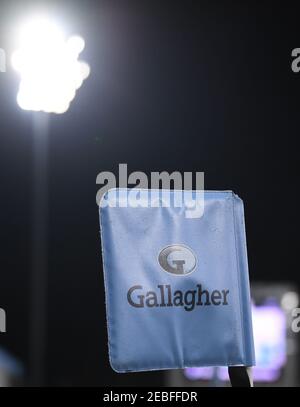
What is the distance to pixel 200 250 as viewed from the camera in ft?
9.25

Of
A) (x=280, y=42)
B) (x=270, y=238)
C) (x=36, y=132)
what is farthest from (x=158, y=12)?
(x=270, y=238)

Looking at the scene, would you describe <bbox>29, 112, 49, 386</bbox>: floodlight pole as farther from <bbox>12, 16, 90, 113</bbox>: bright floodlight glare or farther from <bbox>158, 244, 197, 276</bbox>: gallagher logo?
<bbox>158, 244, 197, 276</bbox>: gallagher logo

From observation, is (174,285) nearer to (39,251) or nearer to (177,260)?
(177,260)

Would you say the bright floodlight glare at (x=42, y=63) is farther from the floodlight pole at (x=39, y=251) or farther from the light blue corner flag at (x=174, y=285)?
the light blue corner flag at (x=174, y=285)

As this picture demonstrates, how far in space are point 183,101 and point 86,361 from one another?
3804mm

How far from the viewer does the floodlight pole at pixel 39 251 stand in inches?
275

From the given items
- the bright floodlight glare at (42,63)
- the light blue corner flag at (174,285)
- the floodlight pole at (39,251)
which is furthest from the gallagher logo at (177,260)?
the floodlight pole at (39,251)

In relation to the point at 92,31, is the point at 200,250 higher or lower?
lower

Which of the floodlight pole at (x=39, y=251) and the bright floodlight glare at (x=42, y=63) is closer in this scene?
the bright floodlight glare at (x=42, y=63)

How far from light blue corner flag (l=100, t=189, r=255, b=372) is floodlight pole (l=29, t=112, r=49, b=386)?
4306 millimetres

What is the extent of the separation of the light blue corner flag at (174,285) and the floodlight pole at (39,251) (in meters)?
4.31

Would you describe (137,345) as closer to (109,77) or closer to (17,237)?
(109,77)

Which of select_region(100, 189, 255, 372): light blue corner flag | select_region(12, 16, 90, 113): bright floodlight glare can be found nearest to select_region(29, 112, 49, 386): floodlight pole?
select_region(12, 16, 90, 113): bright floodlight glare
